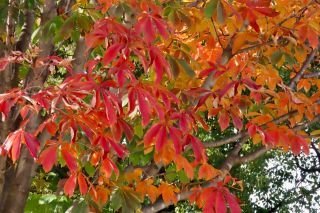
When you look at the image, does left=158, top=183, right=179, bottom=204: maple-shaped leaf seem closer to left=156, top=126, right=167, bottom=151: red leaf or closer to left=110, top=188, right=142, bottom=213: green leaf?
left=110, top=188, right=142, bottom=213: green leaf

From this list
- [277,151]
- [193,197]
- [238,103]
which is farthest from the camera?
[277,151]

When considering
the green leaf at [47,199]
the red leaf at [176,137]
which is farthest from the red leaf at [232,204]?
the green leaf at [47,199]

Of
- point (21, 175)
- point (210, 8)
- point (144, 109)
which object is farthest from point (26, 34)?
point (144, 109)

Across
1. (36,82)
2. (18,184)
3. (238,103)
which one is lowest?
(18,184)

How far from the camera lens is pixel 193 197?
267cm

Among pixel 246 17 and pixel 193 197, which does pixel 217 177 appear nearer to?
pixel 193 197

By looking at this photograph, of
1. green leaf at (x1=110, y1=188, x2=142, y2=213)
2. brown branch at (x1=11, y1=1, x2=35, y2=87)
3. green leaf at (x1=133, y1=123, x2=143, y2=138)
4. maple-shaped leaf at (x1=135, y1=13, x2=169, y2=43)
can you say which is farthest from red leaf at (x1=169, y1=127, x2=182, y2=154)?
brown branch at (x1=11, y1=1, x2=35, y2=87)

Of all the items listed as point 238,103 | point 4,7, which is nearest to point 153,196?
point 238,103

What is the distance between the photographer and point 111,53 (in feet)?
5.91

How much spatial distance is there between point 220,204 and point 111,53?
759mm

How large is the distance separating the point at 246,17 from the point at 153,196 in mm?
1102

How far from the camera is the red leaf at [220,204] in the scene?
1.97 metres

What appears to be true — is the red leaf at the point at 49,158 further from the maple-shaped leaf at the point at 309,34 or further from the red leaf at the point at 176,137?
the maple-shaped leaf at the point at 309,34

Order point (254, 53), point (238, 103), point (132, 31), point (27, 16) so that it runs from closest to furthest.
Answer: point (132, 31), point (238, 103), point (27, 16), point (254, 53)
